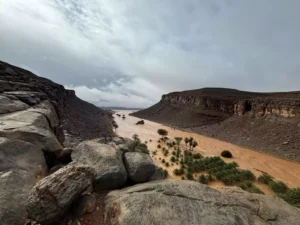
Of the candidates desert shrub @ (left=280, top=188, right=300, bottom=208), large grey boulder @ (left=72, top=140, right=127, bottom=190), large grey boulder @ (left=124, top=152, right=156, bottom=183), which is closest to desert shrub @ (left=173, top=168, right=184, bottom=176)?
desert shrub @ (left=280, top=188, right=300, bottom=208)

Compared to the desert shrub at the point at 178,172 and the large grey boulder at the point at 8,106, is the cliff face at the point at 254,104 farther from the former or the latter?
the large grey boulder at the point at 8,106

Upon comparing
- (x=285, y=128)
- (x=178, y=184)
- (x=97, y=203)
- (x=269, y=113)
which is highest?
(x=269, y=113)

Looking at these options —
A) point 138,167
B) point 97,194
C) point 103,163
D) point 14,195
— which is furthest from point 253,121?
point 14,195

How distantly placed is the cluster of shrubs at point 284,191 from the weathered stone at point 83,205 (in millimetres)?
15602

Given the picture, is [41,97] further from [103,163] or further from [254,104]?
[254,104]

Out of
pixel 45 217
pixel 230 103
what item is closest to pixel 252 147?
Answer: pixel 230 103

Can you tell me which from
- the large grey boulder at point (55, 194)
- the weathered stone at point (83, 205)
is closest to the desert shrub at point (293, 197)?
the weathered stone at point (83, 205)

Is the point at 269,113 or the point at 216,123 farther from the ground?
the point at 269,113

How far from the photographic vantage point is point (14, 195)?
534cm

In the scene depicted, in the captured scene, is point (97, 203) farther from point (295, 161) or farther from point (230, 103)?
point (230, 103)

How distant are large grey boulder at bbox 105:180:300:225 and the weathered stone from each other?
49 cm

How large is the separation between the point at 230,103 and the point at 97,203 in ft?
229

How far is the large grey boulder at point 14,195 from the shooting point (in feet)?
15.9

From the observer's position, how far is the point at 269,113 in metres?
47.6
